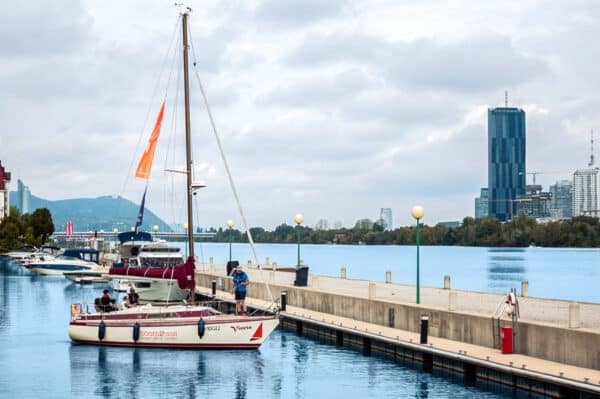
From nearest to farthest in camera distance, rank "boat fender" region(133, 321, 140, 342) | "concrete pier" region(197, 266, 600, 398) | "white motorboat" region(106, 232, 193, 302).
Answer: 1. "concrete pier" region(197, 266, 600, 398)
2. "boat fender" region(133, 321, 140, 342)
3. "white motorboat" region(106, 232, 193, 302)

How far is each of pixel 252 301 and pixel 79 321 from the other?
11944 millimetres

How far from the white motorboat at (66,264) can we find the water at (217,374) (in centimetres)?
5342

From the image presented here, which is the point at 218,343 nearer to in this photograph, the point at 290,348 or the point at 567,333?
the point at 290,348

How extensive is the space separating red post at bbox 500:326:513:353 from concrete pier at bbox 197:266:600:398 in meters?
0.27

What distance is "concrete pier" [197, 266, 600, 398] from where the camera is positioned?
2403 centimetres

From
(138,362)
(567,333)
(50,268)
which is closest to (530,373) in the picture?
(567,333)

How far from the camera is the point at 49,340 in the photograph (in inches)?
1640

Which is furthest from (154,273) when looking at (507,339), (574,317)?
(574,317)

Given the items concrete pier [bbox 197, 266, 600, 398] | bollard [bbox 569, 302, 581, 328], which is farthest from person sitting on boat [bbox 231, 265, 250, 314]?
bollard [bbox 569, 302, 581, 328]

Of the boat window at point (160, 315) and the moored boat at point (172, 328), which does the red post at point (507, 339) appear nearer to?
the moored boat at point (172, 328)

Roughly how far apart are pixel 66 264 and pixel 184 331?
65621mm

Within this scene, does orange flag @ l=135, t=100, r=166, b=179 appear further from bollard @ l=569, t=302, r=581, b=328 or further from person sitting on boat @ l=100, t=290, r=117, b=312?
bollard @ l=569, t=302, r=581, b=328

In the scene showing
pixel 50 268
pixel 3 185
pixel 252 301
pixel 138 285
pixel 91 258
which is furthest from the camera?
pixel 3 185

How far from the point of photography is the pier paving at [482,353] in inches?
909
